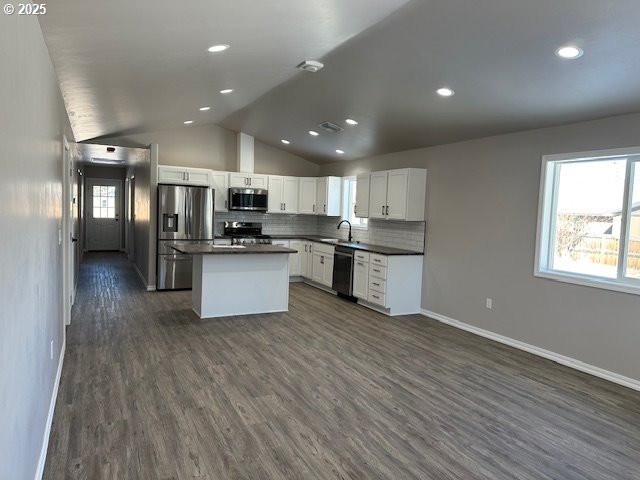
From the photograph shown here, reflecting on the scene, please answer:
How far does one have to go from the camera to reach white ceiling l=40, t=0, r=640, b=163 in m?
2.69

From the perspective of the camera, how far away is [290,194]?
888cm

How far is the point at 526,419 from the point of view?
327 cm

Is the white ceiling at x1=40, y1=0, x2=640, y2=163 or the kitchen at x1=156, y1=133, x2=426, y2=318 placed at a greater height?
the white ceiling at x1=40, y1=0, x2=640, y2=163

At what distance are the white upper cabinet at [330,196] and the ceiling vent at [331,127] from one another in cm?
180

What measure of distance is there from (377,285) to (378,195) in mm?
1460

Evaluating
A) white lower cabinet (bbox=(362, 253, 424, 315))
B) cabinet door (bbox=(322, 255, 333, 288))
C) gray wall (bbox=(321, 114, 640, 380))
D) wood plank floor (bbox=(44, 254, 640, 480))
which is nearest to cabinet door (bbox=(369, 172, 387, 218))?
gray wall (bbox=(321, 114, 640, 380))

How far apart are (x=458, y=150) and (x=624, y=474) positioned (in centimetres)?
412

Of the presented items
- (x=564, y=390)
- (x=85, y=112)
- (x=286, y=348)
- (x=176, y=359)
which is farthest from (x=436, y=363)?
(x=85, y=112)

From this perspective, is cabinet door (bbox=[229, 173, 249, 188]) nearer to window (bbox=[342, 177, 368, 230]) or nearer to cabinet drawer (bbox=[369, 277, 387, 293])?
window (bbox=[342, 177, 368, 230])

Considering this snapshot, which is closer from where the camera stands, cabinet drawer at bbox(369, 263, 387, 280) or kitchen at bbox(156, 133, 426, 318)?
kitchen at bbox(156, 133, 426, 318)

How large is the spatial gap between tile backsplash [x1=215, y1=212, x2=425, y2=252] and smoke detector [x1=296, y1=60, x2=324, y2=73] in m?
3.01

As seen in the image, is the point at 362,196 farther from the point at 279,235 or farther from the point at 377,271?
the point at 279,235

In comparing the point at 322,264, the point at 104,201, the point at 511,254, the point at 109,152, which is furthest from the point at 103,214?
the point at 511,254

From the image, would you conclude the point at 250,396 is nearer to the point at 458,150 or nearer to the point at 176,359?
the point at 176,359
